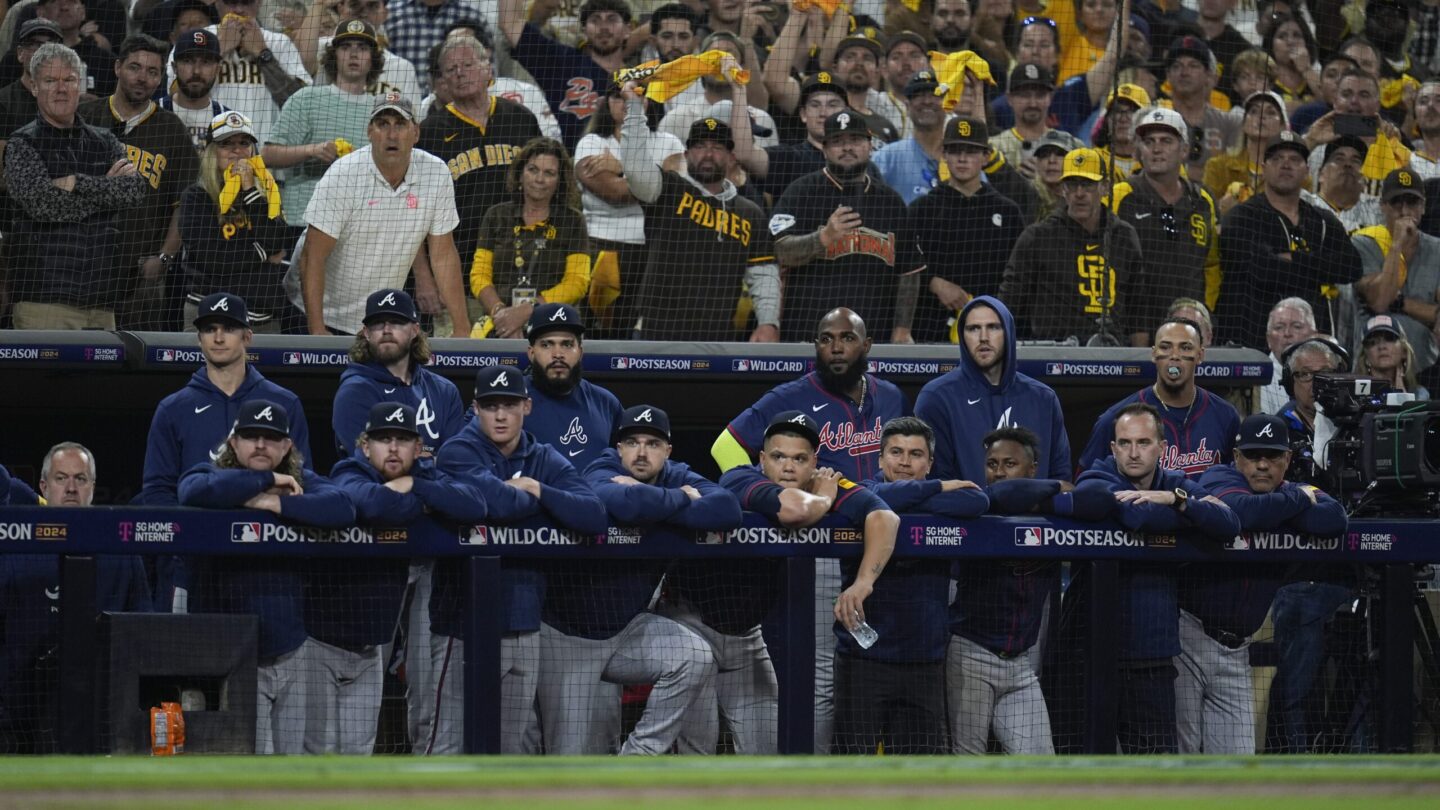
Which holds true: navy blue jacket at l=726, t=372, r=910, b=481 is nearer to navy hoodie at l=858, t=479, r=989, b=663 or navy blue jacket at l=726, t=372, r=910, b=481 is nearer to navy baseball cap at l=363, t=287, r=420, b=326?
navy hoodie at l=858, t=479, r=989, b=663

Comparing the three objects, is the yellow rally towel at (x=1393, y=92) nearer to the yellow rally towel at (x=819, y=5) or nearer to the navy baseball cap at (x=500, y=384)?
the yellow rally towel at (x=819, y=5)

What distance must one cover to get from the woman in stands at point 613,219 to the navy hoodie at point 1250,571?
373 cm

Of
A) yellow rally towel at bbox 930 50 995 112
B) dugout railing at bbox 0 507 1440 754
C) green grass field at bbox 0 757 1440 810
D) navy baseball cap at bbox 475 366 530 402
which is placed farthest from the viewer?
yellow rally towel at bbox 930 50 995 112

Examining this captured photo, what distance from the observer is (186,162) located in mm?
9375

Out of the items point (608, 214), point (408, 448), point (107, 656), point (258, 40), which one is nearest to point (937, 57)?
point (608, 214)

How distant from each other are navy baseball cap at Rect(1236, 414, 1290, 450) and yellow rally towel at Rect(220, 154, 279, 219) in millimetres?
4837

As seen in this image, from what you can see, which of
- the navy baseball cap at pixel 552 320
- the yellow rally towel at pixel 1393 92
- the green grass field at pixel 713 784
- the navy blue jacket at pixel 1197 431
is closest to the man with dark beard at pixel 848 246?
the navy blue jacket at pixel 1197 431

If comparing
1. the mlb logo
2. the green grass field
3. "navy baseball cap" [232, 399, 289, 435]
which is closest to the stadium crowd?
"navy baseball cap" [232, 399, 289, 435]

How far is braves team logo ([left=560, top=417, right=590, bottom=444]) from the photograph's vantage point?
7.65 meters

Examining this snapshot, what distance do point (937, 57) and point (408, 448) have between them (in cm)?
629

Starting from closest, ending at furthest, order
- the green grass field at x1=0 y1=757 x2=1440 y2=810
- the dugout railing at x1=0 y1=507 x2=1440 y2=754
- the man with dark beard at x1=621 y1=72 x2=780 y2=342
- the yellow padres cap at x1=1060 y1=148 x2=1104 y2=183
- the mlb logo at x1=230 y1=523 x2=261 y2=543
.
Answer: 1. the green grass field at x1=0 y1=757 x2=1440 y2=810
2. the dugout railing at x1=0 y1=507 x2=1440 y2=754
3. the mlb logo at x1=230 y1=523 x2=261 y2=543
4. the man with dark beard at x1=621 y1=72 x2=780 y2=342
5. the yellow padres cap at x1=1060 y1=148 x2=1104 y2=183

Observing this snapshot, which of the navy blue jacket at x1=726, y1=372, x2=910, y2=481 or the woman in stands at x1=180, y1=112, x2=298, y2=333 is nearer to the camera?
the navy blue jacket at x1=726, y1=372, x2=910, y2=481

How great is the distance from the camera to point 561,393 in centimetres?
771

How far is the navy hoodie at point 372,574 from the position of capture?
6258mm
